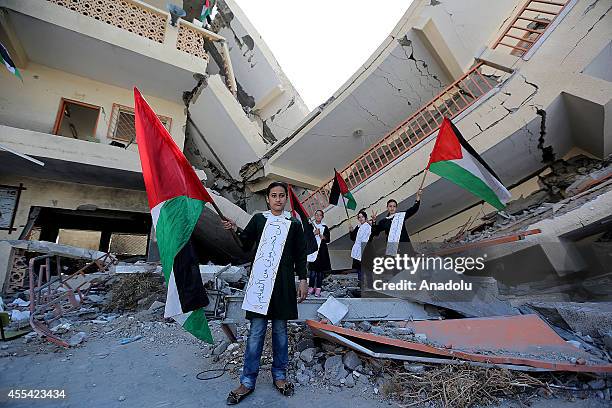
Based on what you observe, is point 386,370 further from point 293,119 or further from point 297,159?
point 293,119

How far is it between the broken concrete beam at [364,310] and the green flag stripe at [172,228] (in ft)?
2.76

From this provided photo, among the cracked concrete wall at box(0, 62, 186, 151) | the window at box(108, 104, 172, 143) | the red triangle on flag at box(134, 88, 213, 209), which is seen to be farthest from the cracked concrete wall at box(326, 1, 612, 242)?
the cracked concrete wall at box(0, 62, 186, 151)

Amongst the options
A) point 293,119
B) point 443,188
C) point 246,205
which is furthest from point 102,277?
point 293,119

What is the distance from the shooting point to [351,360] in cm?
251

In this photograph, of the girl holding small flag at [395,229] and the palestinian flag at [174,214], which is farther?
the girl holding small flag at [395,229]

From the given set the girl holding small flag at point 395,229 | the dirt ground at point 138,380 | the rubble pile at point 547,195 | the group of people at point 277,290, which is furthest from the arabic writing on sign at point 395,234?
the dirt ground at point 138,380

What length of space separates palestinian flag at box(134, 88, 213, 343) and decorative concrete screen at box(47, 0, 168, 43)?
6030 mm

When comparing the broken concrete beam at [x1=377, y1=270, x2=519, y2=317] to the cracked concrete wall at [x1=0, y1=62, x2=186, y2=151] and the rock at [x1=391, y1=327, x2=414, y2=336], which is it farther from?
the cracked concrete wall at [x1=0, y1=62, x2=186, y2=151]

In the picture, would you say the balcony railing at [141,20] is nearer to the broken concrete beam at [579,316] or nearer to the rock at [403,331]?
the rock at [403,331]

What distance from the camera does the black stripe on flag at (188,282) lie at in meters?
2.24

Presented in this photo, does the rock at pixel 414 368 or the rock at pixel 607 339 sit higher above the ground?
the rock at pixel 607 339

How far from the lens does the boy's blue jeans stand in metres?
2.14

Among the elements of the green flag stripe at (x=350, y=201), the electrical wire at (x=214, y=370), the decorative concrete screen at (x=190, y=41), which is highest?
the decorative concrete screen at (x=190, y=41)

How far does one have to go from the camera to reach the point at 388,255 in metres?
4.53
